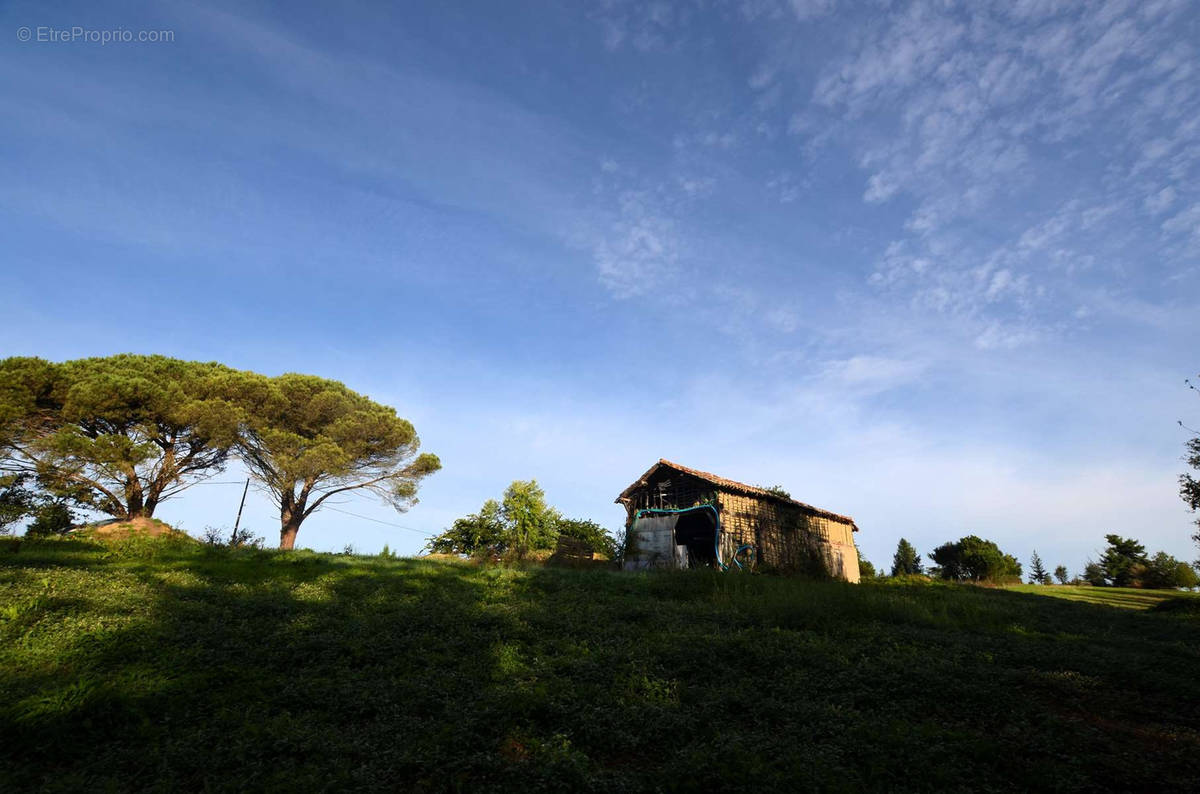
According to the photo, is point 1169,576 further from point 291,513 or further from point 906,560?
point 291,513

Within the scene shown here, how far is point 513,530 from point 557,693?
1054 inches

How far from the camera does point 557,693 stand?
902 cm

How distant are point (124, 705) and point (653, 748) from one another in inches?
293

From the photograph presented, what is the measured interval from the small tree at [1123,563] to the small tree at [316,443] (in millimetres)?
50216

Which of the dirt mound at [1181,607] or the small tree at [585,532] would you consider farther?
the small tree at [585,532]

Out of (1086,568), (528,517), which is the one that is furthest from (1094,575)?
(528,517)

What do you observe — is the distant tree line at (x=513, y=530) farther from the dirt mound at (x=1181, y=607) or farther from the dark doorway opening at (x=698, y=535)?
the dirt mound at (x=1181, y=607)

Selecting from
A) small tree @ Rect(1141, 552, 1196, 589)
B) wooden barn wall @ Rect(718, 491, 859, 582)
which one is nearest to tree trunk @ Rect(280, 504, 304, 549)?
wooden barn wall @ Rect(718, 491, 859, 582)

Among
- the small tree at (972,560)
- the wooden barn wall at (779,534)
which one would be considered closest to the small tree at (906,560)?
the small tree at (972,560)

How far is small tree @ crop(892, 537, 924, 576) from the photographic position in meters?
60.7

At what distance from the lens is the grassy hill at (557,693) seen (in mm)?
6770

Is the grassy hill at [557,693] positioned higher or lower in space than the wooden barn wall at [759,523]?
lower

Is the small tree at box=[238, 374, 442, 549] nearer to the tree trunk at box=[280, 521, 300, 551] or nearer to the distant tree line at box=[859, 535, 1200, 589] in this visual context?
the tree trunk at box=[280, 521, 300, 551]

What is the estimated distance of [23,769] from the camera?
6.75 m
